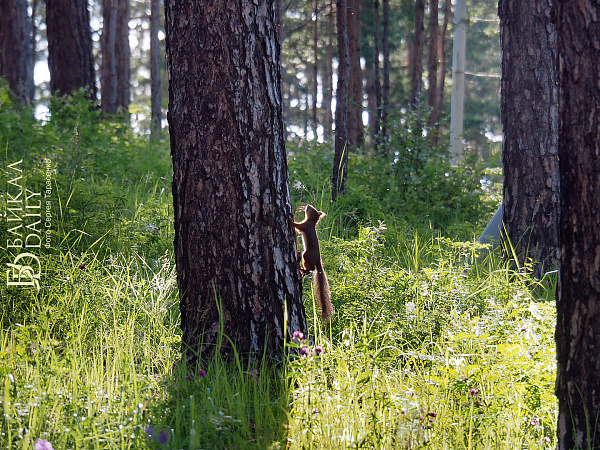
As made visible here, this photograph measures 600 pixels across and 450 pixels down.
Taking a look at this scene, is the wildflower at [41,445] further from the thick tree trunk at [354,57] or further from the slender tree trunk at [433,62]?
the slender tree trunk at [433,62]

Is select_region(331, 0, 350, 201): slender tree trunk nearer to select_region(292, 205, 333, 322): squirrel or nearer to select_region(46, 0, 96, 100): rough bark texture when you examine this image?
select_region(292, 205, 333, 322): squirrel

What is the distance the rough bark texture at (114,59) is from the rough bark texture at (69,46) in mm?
2375

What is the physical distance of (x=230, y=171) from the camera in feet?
11.3

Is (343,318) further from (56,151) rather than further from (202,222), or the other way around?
(56,151)

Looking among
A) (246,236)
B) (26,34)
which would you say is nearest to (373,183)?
(246,236)

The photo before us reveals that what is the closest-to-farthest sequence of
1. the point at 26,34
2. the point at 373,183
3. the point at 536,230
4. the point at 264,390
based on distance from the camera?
the point at 264,390, the point at 536,230, the point at 373,183, the point at 26,34

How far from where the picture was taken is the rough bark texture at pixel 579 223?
2398 mm

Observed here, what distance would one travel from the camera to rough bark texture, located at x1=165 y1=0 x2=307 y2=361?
136 inches

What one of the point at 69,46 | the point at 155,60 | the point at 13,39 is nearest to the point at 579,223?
A: the point at 69,46

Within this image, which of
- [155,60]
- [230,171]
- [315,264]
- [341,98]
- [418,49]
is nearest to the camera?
[230,171]

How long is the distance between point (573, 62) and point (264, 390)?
2270mm

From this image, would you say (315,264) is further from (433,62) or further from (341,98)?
(433,62)

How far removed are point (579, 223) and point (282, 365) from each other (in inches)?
74.5

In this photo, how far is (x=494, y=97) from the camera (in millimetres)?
38562
